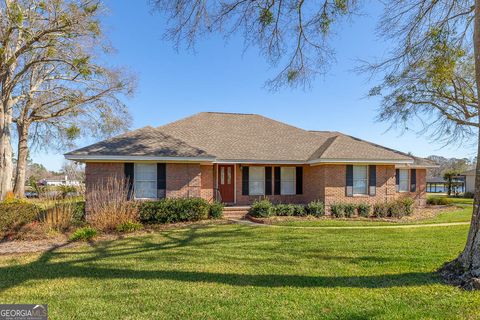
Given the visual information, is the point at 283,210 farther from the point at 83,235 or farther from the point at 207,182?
the point at 83,235

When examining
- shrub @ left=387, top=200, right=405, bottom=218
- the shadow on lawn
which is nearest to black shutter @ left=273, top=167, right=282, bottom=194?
shrub @ left=387, top=200, right=405, bottom=218

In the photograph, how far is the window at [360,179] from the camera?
658 inches

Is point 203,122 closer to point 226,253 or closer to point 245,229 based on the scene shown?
point 245,229

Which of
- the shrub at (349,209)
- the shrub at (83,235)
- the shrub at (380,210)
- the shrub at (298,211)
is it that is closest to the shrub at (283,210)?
the shrub at (298,211)

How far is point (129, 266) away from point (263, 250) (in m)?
3.52

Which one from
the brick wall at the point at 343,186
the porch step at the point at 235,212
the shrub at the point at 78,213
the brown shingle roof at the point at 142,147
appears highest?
the brown shingle roof at the point at 142,147

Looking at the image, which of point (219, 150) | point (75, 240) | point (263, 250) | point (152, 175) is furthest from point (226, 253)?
point (219, 150)

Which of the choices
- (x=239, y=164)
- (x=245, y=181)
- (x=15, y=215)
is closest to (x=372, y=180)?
(x=245, y=181)

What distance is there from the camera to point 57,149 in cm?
2716

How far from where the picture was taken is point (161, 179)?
46.7 ft

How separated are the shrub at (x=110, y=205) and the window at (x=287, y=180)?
8.93 metres

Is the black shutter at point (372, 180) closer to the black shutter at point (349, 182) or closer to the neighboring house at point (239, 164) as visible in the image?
A: the neighboring house at point (239, 164)

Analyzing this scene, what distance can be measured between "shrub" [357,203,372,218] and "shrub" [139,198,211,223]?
8353 mm

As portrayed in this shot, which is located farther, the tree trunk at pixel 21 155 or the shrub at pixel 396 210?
the tree trunk at pixel 21 155
